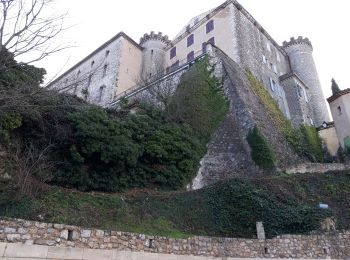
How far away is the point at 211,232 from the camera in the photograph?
12141 mm

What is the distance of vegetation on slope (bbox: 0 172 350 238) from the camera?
10164mm

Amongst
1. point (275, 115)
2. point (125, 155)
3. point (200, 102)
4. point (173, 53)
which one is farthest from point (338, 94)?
point (125, 155)

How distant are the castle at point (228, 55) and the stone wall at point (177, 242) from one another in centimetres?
1614

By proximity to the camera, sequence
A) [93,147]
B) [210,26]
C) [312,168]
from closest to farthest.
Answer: [93,147], [312,168], [210,26]

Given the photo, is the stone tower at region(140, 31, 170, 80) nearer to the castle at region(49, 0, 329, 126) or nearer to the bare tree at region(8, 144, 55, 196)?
the castle at region(49, 0, 329, 126)

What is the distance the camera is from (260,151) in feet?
59.4

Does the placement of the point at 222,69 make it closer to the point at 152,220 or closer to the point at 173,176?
the point at 173,176

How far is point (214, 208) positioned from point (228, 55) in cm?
1702

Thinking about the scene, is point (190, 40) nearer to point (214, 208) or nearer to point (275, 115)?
point (275, 115)

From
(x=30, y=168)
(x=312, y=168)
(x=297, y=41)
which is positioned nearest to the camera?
(x=30, y=168)

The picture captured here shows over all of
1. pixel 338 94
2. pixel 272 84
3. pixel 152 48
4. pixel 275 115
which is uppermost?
pixel 152 48

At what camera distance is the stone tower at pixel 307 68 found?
3372cm

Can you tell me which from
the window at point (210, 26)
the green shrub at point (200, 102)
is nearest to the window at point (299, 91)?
the window at point (210, 26)

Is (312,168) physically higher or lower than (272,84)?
lower
